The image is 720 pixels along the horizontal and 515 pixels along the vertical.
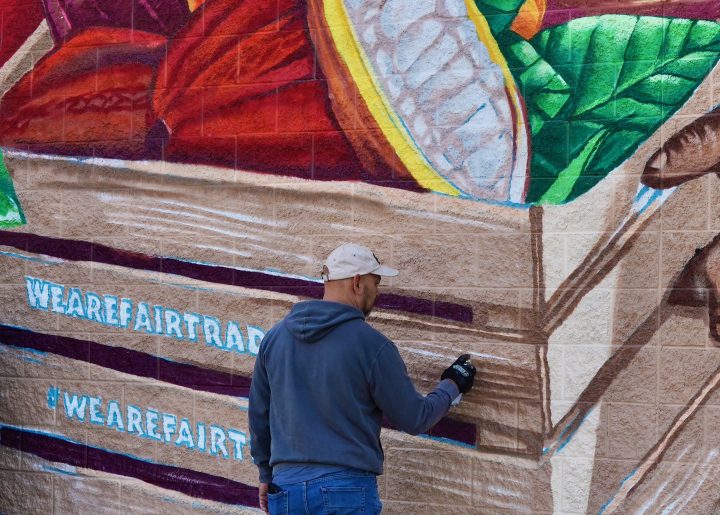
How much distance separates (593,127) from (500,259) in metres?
0.71

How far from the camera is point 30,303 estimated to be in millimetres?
5512

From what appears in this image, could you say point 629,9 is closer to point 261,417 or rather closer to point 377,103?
point 377,103

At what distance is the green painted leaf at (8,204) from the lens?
552cm

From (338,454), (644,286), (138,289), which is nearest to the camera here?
(338,454)

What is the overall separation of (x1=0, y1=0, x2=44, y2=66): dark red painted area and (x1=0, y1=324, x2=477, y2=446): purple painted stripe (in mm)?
1479

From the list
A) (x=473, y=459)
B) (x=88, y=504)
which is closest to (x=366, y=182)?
(x=473, y=459)

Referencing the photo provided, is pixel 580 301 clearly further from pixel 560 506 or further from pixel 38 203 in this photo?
pixel 38 203

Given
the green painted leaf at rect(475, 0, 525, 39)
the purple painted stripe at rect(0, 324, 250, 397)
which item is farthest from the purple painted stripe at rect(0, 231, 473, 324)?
the green painted leaf at rect(475, 0, 525, 39)

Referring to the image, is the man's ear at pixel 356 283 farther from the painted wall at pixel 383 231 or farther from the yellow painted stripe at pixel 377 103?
the yellow painted stripe at pixel 377 103

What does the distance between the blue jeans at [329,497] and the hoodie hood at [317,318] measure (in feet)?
1.77

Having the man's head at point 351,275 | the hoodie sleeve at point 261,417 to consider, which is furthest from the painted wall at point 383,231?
the hoodie sleeve at point 261,417

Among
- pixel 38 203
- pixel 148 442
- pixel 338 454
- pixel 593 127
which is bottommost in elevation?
pixel 148 442

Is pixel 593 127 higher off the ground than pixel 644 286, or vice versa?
pixel 593 127

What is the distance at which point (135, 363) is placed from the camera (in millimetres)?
5289
